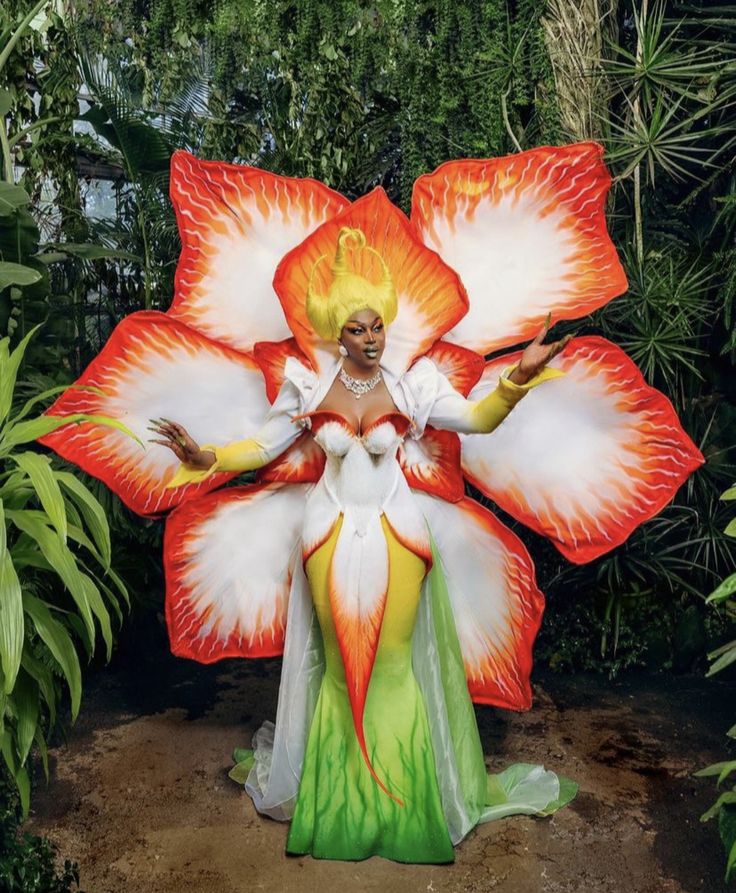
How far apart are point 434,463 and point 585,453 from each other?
1.71ft

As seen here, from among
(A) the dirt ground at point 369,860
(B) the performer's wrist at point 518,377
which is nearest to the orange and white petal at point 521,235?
(B) the performer's wrist at point 518,377

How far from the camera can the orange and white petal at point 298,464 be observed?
3.71m

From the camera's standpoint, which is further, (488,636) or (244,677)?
(244,677)

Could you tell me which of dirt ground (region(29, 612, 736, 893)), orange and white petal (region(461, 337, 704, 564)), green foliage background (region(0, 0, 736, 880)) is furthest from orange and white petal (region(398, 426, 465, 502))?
green foliage background (region(0, 0, 736, 880))

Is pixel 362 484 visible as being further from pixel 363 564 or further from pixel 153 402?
pixel 153 402

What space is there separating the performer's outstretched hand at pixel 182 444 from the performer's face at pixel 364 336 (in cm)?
56

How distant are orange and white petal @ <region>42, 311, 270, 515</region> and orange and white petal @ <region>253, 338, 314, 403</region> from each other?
11 centimetres

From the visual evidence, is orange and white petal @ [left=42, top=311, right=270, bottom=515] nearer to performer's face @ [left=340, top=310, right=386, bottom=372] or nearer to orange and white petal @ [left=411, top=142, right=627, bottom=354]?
performer's face @ [left=340, top=310, right=386, bottom=372]

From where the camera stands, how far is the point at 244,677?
5121 mm

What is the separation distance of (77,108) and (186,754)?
3.13m

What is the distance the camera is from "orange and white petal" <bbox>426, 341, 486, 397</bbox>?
3631 millimetres

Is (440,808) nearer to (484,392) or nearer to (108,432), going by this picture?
(484,392)

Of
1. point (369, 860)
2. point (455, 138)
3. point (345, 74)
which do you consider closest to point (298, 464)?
point (369, 860)

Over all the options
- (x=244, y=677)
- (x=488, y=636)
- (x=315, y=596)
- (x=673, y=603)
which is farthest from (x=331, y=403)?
Result: (x=673, y=603)
